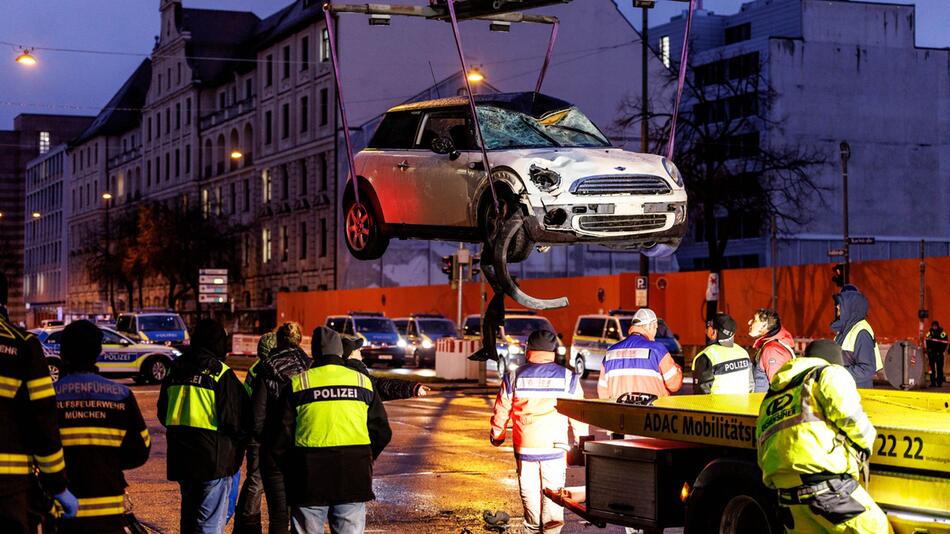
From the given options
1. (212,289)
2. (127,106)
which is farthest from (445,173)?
(127,106)

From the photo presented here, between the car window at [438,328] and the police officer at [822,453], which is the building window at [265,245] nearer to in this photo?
the car window at [438,328]

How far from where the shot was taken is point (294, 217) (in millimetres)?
65438

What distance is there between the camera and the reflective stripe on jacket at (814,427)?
23.9 ft

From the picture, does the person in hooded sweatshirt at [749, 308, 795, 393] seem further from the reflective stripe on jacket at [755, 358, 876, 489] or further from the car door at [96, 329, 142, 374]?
the car door at [96, 329, 142, 374]

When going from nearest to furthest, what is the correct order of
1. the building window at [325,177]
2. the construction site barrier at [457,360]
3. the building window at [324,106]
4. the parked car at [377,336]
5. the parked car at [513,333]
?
the parked car at [513,333]
the construction site barrier at [457,360]
the parked car at [377,336]
the building window at [324,106]
the building window at [325,177]

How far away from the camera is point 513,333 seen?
37312mm

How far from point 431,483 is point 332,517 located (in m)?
7.60

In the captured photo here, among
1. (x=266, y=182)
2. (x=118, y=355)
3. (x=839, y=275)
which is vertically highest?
(x=266, y=182)

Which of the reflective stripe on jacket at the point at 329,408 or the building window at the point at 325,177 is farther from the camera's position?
the building window at the point at 325,177

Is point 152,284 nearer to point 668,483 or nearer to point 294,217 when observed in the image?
point 294,217

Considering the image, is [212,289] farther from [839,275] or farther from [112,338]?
[839,275]

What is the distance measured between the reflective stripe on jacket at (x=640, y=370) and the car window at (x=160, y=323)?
3374 cm

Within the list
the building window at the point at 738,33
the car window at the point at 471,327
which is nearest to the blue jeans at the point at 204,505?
the car window at the point at 471,327

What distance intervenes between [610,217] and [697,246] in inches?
2866
